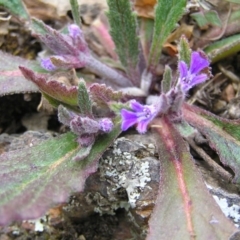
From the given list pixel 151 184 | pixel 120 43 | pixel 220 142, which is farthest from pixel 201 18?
pixel 151 184

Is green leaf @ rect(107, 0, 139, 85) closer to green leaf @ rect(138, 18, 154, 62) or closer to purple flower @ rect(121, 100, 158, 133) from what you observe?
green leaf @ rect(138, 18, 154, 62)

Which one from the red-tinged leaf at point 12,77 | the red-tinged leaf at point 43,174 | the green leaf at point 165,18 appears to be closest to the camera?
the red-tinged leaf at point 43,174

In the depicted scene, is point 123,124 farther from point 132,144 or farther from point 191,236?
point 191,236

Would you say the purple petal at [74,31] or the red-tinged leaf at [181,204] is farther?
the purple petal at [74,31]

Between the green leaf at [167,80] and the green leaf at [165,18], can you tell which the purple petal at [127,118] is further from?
the green leaf at [165,18]

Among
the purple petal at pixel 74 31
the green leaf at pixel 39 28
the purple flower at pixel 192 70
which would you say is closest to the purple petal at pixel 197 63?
the purple flower at pixel 192 70

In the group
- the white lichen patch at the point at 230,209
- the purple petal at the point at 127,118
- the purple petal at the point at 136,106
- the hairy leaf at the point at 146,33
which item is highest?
the hairy leaf at the point at 146,33
